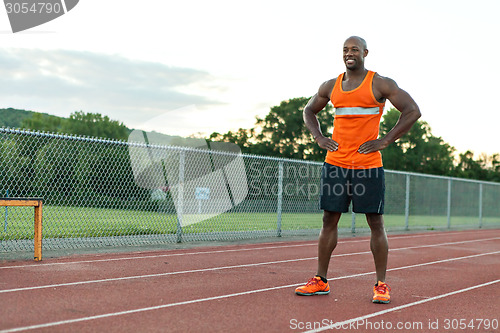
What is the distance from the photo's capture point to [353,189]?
4.64 metres

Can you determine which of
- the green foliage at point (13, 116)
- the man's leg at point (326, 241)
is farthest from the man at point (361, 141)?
the green foliage at point (13, 116)

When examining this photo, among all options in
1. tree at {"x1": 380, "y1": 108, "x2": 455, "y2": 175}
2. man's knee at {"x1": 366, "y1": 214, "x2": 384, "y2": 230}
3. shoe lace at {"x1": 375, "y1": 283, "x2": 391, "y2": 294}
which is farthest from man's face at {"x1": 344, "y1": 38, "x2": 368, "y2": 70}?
tree at {"x1": 380, "y1": 108, "x2": 455, "y2": 175}

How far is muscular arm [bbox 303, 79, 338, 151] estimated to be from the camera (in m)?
4.78

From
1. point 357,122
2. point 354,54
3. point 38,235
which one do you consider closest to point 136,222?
point 38,235

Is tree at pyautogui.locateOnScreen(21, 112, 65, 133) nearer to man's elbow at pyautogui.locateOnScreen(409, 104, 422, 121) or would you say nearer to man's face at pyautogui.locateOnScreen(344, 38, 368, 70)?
man's face at pyautogui.locateOnScreen(344, 38, 368, 70)

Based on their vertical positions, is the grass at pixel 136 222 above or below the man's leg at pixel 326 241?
below

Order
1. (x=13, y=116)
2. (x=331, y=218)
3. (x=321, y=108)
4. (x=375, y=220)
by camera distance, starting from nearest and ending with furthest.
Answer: (x=375, y=220)
(x=331, y=218)
(x=321, y=108)
(x=13, y=116)

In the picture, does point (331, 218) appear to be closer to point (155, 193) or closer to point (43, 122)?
point (155, 193)

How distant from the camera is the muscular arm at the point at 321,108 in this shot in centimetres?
478

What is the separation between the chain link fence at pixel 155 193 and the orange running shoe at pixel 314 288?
417cm

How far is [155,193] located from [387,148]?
61254 millimetres

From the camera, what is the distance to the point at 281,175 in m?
11.8

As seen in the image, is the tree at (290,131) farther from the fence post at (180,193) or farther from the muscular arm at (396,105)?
the muscular arm at (396,105)

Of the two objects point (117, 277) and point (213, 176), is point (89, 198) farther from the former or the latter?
point (117, 277)
